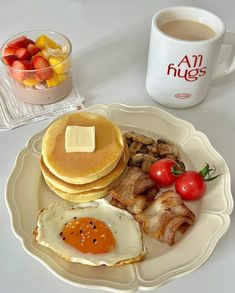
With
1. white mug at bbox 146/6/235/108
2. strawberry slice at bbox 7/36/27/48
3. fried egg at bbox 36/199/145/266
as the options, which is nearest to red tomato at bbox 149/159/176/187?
fried egg at bbox 36/199/145/266

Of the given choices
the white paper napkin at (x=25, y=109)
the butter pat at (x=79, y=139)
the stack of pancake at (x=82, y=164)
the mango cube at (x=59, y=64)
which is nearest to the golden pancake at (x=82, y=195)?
the stack of pancake at (x=82, y=164)

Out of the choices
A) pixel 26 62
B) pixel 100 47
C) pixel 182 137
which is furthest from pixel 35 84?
pixel 182 137

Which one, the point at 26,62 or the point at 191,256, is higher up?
the point at 26,62

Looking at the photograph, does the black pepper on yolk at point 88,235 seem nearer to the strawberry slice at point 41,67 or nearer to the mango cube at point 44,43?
the strawberry slice at point 41,67

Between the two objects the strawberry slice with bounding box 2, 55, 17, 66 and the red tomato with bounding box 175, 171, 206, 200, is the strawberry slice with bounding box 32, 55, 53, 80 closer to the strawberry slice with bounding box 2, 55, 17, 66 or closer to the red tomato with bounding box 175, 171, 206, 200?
the strawberry slice with bounding box 2, 55, 17, 66

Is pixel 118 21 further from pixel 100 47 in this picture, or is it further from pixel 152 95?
pixel 152 95

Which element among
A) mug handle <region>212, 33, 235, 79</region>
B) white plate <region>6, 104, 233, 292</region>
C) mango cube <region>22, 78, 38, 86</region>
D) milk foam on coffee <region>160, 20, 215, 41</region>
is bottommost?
white plate <region>6, 104, 233, 292</region>
